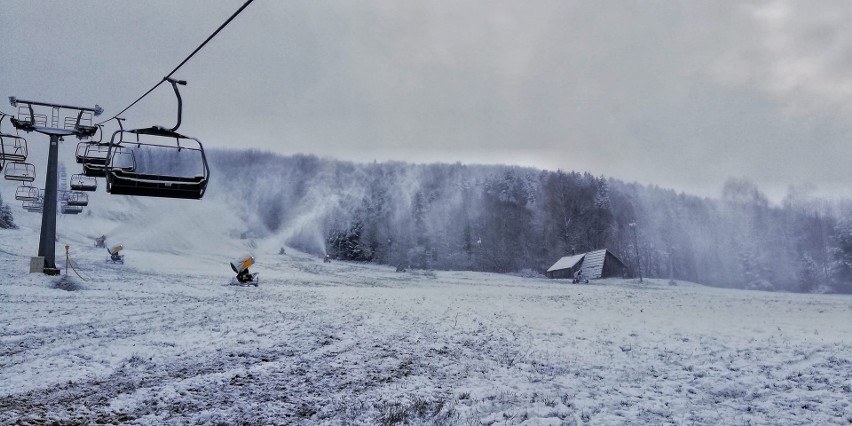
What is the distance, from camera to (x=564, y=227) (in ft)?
302

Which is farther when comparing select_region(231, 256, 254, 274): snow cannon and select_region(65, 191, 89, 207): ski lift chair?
select_region(231, 256, 254, 274): snow cannon

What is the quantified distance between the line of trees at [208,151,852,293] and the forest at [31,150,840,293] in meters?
0.25

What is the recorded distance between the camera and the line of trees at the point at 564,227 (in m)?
84.8

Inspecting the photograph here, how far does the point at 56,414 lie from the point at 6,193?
9577 cm

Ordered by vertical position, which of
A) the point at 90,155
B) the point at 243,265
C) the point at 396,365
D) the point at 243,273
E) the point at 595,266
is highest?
the point at 90,155

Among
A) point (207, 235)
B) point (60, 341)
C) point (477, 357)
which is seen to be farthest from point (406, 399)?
point (207, 235)

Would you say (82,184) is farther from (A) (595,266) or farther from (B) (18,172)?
(A) (595,266)

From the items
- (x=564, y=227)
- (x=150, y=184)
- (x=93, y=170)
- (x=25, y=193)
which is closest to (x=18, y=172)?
(x=25, y=193)

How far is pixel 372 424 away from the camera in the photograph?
768 cm

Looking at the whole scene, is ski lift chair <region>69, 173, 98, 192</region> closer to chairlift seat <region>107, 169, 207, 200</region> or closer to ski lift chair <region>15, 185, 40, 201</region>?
ski lift chair <region>15, 185, 40, 201</region>

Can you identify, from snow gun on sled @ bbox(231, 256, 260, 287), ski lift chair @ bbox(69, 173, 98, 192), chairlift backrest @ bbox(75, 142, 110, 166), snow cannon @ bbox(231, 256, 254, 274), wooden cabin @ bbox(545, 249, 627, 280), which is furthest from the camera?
wooden cabin @ bbox(545, 249, 627, 280)

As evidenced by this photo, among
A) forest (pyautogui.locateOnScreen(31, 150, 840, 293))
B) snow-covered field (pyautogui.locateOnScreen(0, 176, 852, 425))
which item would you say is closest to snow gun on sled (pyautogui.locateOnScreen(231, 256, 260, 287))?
snow-covered field (pyautogui.locateOnScreen(0, 176, 852, 425))

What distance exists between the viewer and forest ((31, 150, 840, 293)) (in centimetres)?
8462

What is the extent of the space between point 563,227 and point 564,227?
0.38 meters
